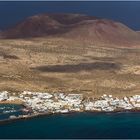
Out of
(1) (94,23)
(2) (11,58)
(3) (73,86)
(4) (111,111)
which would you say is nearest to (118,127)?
(4) (111,111)

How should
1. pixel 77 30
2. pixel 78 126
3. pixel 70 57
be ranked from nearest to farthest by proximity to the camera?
pixel 78 126
pixel 70 57
pixel 77 30

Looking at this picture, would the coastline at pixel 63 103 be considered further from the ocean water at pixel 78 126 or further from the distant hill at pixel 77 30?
the distant hill at pixel 77 30

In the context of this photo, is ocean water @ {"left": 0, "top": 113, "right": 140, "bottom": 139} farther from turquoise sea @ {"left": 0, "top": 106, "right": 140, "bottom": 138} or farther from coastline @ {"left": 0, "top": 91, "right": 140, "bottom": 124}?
coastline @ {"left": 0, "top": 91, "right": 140, "bottom": 124}

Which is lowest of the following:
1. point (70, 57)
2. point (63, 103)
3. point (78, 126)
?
point (78, 126)

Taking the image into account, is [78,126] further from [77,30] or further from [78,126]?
[77,30]

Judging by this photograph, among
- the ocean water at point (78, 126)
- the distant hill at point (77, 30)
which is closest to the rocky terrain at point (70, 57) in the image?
the distant hill at point (77, 30)

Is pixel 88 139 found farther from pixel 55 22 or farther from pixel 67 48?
pixel 55 22

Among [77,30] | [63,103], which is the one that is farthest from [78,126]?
[77,30]

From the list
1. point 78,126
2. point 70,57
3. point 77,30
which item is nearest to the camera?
point 78,126
